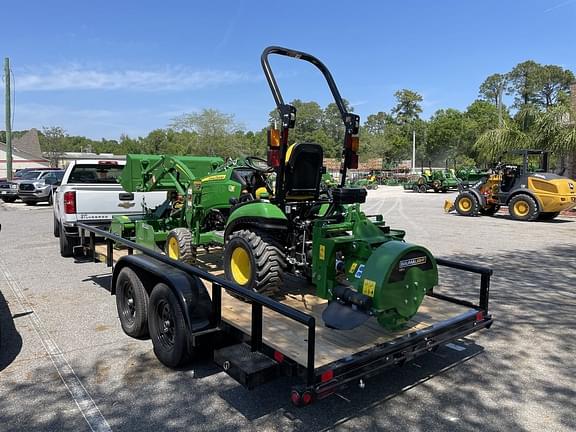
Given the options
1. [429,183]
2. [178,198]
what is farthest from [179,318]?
[429,183]

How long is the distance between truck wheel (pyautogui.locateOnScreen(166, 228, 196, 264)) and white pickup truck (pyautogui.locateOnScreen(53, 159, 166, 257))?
197 cm

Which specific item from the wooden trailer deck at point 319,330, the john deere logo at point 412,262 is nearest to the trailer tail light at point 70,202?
the wooden trailer deck at point 319,330

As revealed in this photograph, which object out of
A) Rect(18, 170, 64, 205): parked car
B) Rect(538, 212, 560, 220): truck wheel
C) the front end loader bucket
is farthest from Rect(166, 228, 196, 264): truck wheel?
Rect(18, 170, 64, 205): parked car

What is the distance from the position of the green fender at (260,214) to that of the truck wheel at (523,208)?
13.5 m

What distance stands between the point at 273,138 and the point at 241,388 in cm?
211

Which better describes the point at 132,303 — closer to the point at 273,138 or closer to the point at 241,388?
the point at 241,388

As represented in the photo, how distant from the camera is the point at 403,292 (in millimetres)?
3668

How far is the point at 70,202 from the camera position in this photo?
7.59 metres

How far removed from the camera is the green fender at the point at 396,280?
3497mm

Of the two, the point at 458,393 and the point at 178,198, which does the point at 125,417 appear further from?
the point at 178,198

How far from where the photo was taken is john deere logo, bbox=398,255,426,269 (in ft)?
11.9

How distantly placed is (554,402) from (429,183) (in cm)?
3113

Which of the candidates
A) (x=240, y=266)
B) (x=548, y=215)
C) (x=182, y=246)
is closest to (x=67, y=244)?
(x=182, y=246)

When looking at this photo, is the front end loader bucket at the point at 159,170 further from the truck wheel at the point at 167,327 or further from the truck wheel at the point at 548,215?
the truck wheel at the point at 548,215
